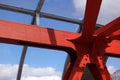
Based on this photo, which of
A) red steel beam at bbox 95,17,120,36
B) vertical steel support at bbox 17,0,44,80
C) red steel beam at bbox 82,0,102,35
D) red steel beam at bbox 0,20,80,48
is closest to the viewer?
red steel beam at bbox 82,0,102,35

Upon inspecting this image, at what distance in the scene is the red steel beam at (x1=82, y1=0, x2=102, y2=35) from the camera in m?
6.06

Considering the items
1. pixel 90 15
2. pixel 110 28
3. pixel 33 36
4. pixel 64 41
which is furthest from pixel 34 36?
pixel 110 28

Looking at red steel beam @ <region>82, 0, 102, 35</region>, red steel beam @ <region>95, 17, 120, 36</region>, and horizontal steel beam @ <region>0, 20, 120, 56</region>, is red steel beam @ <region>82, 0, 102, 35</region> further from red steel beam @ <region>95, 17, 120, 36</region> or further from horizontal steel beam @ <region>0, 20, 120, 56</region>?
horizontal steel beam @ <region>0, 20, 120, 56</region>

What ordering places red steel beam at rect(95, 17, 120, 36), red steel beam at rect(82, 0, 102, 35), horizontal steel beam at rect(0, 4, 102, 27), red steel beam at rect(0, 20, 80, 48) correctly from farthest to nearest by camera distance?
1. horizontal steel beam at rect(0, 4, 102, 27)
2. red steel beam at rect(0, 20, 80, 48)
3. red steel beam at rect(95, 17, 120, 36)
4. red steel beam at rect(82, 0, 102, 35)

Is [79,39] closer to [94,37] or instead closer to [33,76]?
[94,37]

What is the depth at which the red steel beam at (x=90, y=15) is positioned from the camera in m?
6.06

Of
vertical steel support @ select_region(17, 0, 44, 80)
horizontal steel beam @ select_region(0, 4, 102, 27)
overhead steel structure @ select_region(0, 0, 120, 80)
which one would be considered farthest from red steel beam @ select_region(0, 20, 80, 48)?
horizontal steel beam @ select_region(0, 4, 102, 27)

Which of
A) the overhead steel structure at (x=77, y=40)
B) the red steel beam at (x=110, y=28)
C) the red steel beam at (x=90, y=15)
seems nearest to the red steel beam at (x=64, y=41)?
the overhead steel structure at (x=77, y=40)

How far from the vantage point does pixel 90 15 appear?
6391 millimetres

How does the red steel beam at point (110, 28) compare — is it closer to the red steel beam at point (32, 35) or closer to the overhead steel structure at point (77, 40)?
the overhead steel structure at point (77, 40)

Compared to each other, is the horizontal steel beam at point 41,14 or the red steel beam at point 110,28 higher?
the horizontal steel beam at point 41,14

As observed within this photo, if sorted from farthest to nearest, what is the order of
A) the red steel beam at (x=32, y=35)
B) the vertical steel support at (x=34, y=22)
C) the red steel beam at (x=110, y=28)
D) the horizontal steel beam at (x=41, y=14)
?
1. the vertical steel support at (x=34, y=22)
2. the horizontal steel beam at (x=41, y=14)
3. the red steel beam at (x=32, y=35)
4. the red steel beam at (x=110, y=28)

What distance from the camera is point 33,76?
11.4m

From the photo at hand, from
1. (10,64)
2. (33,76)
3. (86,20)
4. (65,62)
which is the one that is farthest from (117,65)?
(86,20)
